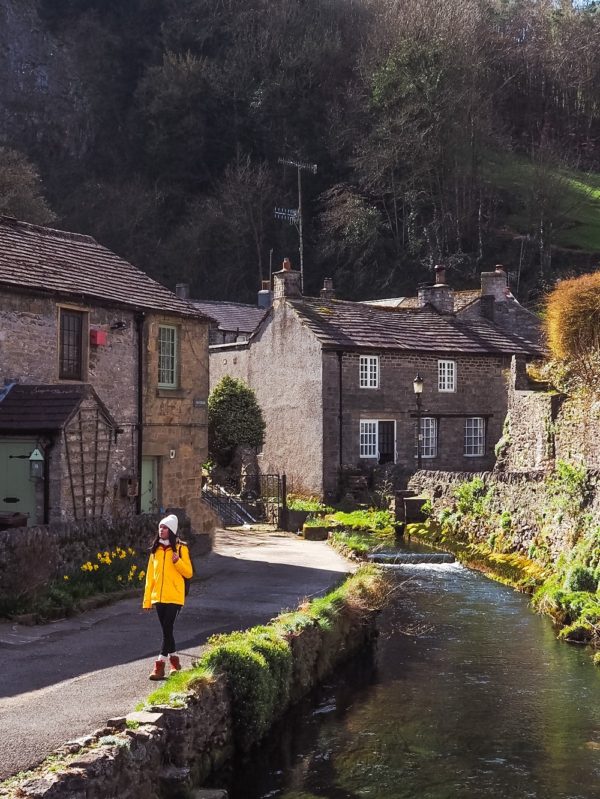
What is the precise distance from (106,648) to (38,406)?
7208mm

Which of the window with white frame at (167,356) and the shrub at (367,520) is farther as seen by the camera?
the shrub at (367,520)

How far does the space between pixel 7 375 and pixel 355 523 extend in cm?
1382

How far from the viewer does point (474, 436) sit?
39219 millimetres

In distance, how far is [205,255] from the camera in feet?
205

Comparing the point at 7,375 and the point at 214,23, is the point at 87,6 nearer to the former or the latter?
the point at 214,23

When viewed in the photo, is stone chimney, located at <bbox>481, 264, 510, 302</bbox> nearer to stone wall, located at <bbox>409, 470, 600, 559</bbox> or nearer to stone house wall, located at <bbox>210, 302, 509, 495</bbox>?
stone house wall, located at <bbox>210, 302, 509, 495</bbox>

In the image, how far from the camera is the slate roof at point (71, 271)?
20.5 metres

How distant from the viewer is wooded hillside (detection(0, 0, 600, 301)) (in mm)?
55844

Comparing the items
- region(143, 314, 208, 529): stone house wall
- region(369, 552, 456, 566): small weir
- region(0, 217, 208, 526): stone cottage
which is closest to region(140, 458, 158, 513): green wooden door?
region(0, 217, 208, 526): stone cottage

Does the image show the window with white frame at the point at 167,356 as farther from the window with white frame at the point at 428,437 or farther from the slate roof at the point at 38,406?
the window with white frame at the point at 428,437

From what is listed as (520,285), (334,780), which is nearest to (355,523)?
(334,780)

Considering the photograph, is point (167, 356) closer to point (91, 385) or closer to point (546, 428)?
point (91, 385)

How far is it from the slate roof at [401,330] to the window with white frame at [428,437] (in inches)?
108

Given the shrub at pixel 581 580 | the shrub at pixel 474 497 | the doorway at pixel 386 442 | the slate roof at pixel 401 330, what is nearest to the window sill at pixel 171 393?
the shrub at pixel 474 497
